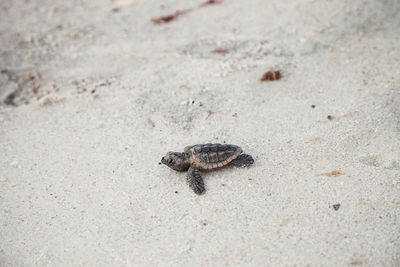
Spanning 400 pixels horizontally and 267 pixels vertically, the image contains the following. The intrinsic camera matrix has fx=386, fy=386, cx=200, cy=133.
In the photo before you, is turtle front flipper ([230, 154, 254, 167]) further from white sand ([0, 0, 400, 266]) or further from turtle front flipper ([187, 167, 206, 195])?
turtle front flipper ([187, 167, 206, 195])

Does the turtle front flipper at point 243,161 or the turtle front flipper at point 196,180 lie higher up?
the turtle front flipper at point 243,161

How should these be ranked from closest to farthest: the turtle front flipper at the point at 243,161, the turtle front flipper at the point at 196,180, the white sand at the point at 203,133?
the white sand at the point at 203,133 < the turtle front flipper at the point at 196,180 < the turtle front flipper at the point at 243,161

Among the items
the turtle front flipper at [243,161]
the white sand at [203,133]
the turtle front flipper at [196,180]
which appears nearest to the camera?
the white sand at [203,133]

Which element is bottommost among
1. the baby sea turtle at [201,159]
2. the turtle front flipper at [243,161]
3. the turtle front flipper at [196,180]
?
the turtle front flipper at [196,180]

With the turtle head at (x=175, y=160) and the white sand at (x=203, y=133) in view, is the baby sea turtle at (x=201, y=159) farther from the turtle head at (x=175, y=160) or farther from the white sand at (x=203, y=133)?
the white sand at (x=203, y=133)

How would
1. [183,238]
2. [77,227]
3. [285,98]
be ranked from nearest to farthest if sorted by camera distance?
1. [183,238]
2. [77,227]
3. [285,98]

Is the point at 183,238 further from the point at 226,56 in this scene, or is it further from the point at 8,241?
the point at 226,56

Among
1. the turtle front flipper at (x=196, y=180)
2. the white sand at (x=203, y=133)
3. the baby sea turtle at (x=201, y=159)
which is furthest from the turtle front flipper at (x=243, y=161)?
the turtle front flipper at (x=196, y=180)

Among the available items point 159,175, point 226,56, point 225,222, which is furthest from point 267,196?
point 226,56

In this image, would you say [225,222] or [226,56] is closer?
[225,222]
